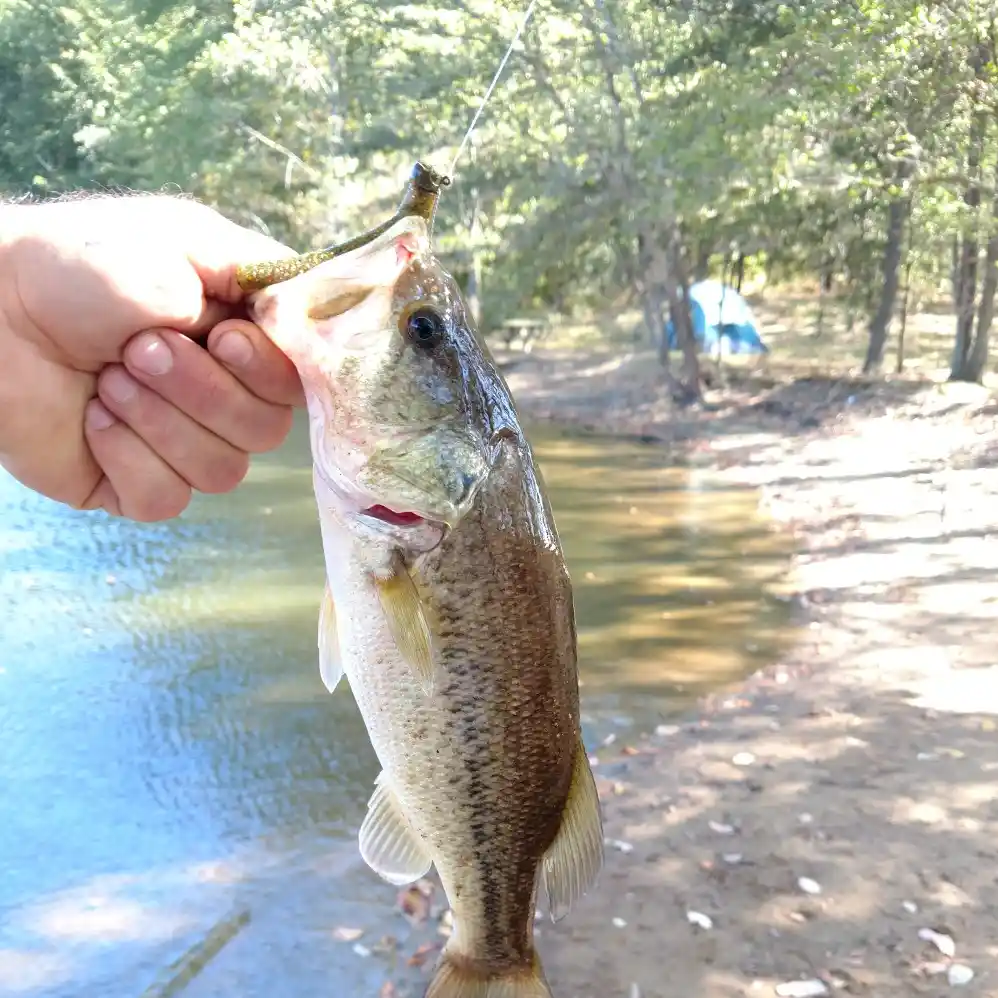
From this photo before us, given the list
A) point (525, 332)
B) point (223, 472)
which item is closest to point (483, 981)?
point (223, 472)

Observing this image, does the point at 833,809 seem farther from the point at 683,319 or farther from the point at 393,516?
the point at 683,319

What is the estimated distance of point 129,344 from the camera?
1785mm

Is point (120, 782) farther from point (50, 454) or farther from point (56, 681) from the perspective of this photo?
point (50, 454)

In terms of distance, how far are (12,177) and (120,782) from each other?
2710 centimetres

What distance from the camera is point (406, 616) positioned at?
1.67 meters

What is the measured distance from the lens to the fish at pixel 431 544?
5.45 feet

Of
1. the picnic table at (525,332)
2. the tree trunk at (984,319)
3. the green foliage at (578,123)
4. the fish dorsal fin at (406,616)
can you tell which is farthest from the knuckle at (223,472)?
the picnic table at (525,332)

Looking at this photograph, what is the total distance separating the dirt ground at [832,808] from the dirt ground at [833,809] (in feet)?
0.03

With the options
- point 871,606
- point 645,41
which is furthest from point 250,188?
point 871,606

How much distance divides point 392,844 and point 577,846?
0.37 metres

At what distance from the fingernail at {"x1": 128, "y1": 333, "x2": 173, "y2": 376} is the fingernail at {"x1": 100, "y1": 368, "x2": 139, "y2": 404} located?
0.10 m

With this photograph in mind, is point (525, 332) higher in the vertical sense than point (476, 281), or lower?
lower

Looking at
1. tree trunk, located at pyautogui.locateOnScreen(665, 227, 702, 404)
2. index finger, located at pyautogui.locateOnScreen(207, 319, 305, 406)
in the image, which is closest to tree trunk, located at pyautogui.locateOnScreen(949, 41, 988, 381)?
tree trunk, located at pyautogui.locateOnScreen(665, 227, 702, 404)

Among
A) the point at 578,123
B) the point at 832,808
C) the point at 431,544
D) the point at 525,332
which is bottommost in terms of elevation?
the point at 832,808
